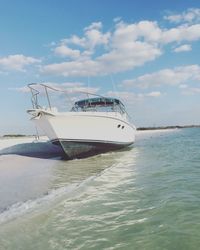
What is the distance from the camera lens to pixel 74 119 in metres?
19.7

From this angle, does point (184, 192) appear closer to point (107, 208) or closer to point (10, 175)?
point (107, 208)

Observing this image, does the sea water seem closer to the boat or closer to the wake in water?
the wake in water

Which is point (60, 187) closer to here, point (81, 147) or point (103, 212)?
point (103, 212)

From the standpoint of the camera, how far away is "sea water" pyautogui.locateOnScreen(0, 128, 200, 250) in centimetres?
584

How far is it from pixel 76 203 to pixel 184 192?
9.35 ft

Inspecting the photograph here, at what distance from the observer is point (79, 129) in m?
20.3

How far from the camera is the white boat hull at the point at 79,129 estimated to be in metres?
19.6

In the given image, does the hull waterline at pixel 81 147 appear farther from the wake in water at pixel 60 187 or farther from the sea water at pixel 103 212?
the sea water at pixel 103 212

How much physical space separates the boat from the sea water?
7.02m

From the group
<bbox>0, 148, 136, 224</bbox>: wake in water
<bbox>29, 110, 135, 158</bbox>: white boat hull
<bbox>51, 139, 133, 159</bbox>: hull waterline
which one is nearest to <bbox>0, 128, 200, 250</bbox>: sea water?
<bbox>0, 148, 136, 224</bbox>: wake in water

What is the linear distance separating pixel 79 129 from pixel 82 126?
0.81 feet

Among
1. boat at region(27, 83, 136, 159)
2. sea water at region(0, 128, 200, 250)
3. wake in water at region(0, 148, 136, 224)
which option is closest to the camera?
sea water at region(0, 128, 200, 250)

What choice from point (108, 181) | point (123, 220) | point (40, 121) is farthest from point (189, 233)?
point (40, 121)

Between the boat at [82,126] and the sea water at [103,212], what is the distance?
7.02 meters
